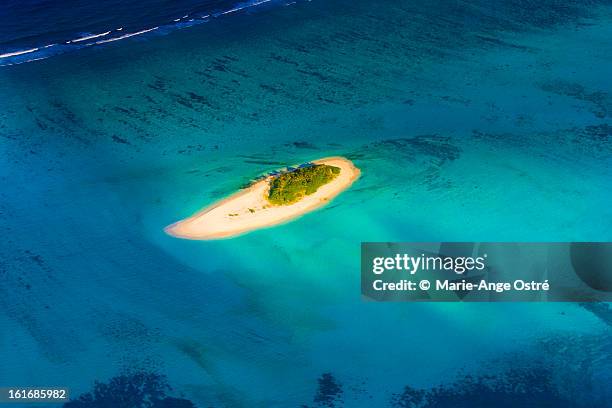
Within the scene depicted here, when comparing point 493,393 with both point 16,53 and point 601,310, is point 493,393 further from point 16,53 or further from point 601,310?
point 16,53

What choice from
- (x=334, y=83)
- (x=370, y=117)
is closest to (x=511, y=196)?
(x=370, y=117)

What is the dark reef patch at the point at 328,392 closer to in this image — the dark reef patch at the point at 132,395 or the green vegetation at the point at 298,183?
the dark reef patch at the point at 132,395

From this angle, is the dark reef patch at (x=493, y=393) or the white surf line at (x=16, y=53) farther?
the white surf line at (x=16, y=53)

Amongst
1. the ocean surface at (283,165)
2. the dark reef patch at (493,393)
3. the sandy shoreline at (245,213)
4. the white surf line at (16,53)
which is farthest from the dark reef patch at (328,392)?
the white surf line at (16,53)

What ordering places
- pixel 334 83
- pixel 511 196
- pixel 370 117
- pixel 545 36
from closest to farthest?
1. pixel 511 196
2. pixel 370 117
3. pixel 334 83
4. pixel 545 36

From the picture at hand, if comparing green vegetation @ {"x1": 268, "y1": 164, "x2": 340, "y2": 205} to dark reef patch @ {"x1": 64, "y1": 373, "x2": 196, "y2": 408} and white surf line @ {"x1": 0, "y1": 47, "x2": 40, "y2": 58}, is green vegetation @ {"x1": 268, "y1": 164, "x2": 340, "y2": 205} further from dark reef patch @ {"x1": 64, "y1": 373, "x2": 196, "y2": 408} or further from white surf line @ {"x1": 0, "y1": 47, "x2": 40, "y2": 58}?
white surf line @ {"x1": 0, "y1": 47, "x2": 40, "y2": 58}

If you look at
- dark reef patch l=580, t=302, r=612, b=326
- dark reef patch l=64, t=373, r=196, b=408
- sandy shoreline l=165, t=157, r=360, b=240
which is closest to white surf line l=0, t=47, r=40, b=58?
sandy shoreline l=165, t=157, r=360, b=240

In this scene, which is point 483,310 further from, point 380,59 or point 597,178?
point 380,59
